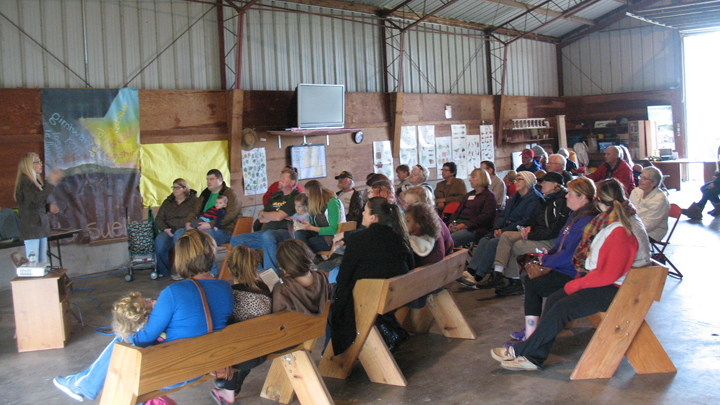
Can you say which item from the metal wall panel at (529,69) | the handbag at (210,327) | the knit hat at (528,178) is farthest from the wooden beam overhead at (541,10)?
the handbag at (210,327)

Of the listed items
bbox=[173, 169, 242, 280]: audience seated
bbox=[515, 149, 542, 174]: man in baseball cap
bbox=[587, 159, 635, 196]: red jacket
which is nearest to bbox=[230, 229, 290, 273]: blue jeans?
bbox=[173, 169, 242, 280]: audience seated

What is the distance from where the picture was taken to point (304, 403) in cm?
305

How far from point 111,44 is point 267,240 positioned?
3.66 metres

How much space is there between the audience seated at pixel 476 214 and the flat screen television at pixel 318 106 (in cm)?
342

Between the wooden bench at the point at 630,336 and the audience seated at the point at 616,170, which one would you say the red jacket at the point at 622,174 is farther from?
the wooden bench at the point at 630,336

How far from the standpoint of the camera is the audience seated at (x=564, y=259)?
385cm

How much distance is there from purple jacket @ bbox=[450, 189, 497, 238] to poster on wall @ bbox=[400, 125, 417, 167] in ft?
16.0

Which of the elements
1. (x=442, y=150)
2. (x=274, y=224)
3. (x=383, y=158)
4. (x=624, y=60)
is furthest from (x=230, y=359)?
(x=624, y=60)

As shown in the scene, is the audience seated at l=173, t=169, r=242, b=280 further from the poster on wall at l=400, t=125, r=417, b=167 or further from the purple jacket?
the poster on wall at l=400, t=125, r=417, b=167

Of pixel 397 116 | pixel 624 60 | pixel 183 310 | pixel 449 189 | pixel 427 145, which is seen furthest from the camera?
pixel 624 60

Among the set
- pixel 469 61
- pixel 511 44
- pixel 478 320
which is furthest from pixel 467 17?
pixel 478 320

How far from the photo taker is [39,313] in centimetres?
443

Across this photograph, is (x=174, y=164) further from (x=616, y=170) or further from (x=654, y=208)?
(x=616, y=170)

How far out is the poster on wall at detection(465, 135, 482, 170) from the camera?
12537mm
